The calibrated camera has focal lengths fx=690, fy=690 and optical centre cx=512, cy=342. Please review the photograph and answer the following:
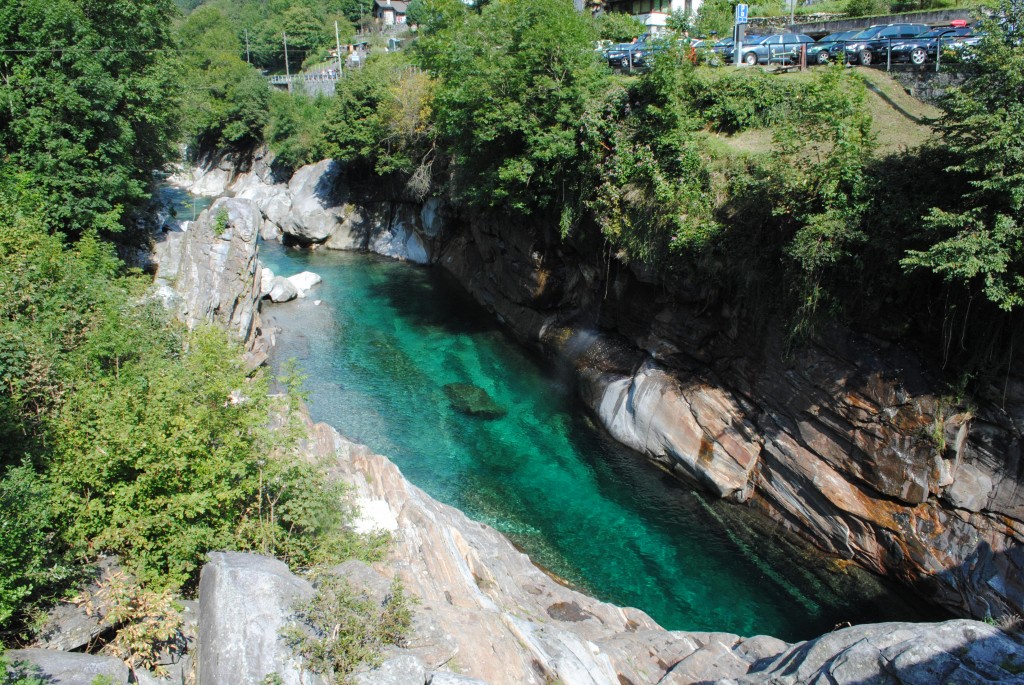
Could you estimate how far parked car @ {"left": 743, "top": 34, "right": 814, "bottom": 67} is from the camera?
23656mm

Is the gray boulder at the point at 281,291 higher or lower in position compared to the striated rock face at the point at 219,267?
lower

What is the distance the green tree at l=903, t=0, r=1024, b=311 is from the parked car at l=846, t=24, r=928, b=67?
9.33m

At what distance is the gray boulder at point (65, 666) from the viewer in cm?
634

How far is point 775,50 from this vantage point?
2431 cm

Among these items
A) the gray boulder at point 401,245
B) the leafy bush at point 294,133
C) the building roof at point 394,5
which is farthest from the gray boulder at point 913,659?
the building roof at point 394,5

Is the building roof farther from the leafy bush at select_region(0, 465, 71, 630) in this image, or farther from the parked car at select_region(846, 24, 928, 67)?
the leafy bush at select_region(0, 465, 71, 630)

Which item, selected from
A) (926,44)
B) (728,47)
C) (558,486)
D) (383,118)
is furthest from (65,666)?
(383,118)

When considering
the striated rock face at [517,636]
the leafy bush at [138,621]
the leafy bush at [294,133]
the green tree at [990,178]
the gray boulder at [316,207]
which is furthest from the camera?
the leafy bush at [294,133]

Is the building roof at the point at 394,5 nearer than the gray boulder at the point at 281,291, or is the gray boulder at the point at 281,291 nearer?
the gray boulder at the point at 281,291

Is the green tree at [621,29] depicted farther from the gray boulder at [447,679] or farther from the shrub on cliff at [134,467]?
the gray boulder at [447,679]

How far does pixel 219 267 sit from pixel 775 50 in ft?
66.2

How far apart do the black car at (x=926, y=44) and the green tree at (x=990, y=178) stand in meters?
8.40

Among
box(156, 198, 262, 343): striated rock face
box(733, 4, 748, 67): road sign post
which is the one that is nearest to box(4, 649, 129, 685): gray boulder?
box(156, 198, 262, 343): striated rock face

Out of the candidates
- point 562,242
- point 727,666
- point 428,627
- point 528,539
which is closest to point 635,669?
point 727,666
